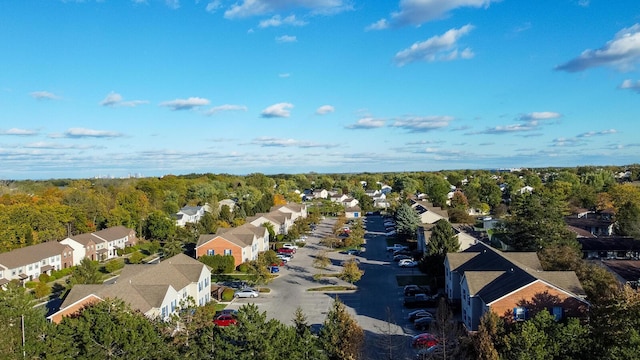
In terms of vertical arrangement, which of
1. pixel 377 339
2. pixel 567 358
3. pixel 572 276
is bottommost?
pixel 377 339

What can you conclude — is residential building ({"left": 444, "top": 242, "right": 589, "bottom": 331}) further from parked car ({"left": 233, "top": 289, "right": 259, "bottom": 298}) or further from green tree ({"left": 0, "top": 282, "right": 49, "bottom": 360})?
green tree ({"left": 0, "top": 282, "right": 49, "bottom": 360})

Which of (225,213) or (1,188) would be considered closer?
(225,213)

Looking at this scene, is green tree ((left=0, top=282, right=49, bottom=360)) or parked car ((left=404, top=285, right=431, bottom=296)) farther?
parked car ((left=404, top=285, right=431, bottom=296))

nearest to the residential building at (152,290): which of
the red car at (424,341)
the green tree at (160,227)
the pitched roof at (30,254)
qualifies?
the red car at (424,341)

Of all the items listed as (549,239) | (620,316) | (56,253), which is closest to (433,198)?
(549,239)

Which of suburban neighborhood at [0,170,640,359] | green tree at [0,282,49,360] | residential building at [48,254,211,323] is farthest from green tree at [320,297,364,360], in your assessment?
green tree at [0,282,49,360]

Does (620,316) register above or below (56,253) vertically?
above

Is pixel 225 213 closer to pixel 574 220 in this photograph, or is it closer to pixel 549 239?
pixel 549 239

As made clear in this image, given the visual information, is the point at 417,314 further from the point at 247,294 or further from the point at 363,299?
the point at 247,294
